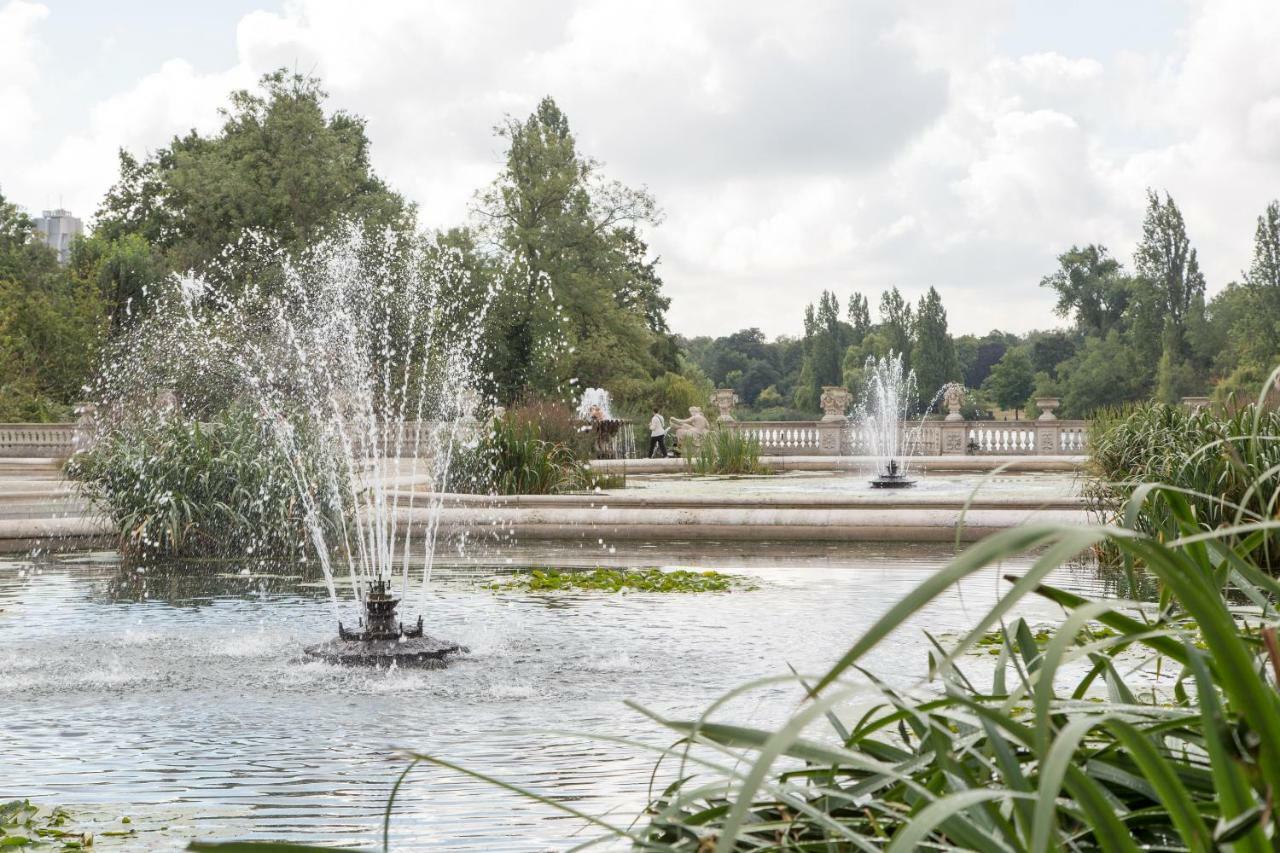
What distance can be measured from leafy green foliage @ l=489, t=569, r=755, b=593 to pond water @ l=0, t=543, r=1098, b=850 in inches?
11.4

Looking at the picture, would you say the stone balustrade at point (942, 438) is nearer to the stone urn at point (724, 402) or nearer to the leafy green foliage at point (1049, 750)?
the stone urn at point (724, 402)

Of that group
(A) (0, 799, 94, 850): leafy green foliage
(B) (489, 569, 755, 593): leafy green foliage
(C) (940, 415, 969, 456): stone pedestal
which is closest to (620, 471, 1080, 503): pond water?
(B) (489, 569, 755, 593): leafy green foliage

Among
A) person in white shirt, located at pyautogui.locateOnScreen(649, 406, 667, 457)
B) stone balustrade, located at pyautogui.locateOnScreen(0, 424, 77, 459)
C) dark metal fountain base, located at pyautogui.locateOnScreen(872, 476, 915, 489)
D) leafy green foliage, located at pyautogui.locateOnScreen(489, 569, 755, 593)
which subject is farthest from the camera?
stone balustrade, located at pyautogui.locateOnScreen(0, 424, 77, 459)

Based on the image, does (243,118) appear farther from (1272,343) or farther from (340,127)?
(1272,343)

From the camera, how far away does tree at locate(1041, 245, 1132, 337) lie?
93750mm

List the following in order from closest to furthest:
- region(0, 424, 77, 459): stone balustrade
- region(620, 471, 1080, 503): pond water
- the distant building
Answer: region(620, 471, 1080, 503): pond water, region(0, 424, 77, 459): stone balustrade, the distant building

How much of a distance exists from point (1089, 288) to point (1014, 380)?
11.4 metres

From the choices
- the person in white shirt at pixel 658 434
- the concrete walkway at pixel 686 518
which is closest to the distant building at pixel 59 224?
the person in white shirt at pixel 658 434

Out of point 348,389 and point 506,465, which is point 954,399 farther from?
point 506,465

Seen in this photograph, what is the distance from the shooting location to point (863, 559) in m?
13.8

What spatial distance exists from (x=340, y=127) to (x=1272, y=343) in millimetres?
42905

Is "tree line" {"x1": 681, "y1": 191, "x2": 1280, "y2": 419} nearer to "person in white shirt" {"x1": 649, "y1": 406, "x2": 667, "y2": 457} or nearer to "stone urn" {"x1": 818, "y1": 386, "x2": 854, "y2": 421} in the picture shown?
"stone urn" {"x1": 818, "y1": 386, "x2": 854, "y2": 421}

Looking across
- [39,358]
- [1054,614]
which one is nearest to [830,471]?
[1054,614]

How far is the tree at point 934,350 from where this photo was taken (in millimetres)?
90000
